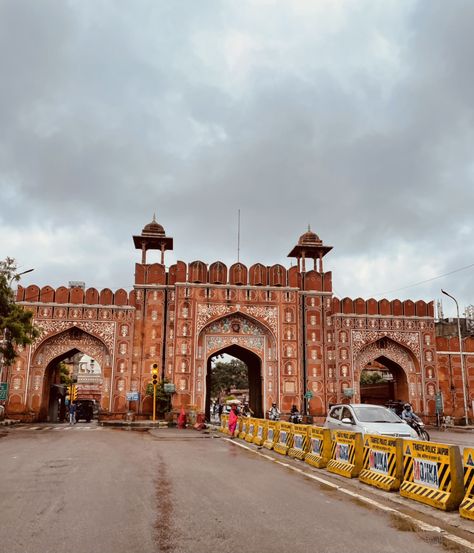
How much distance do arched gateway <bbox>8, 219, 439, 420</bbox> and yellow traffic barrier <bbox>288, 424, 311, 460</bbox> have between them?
1521 cm

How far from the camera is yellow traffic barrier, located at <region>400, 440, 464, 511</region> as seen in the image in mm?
6695

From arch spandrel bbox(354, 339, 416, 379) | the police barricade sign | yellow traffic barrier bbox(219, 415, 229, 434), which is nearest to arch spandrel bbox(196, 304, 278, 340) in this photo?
arch spandrel bbox(354, 339, 416, 379)

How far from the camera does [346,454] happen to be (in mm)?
10047

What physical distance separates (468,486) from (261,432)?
10389 millimetres

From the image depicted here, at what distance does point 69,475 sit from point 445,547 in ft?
20.7

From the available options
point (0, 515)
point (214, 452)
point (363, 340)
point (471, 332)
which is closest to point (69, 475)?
point (0, 515)

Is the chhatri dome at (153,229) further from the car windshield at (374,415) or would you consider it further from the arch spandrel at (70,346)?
the car windshield at (374,415)

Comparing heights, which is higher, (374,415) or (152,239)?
(152,239)

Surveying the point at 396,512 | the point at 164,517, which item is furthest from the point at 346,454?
the point at 164,517

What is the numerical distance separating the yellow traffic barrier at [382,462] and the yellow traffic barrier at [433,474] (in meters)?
0.14

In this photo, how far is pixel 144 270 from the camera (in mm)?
30250

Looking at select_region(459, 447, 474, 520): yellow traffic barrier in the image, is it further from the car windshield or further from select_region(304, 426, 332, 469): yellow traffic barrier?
the car windshield

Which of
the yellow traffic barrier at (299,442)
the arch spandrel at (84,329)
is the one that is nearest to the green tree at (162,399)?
the arch spandrel at (84,329)

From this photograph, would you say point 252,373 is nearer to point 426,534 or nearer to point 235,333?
point 235,333
